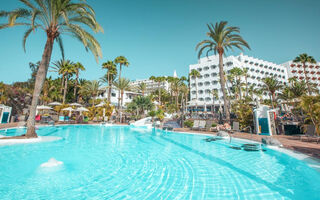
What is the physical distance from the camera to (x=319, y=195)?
3572 millimetres

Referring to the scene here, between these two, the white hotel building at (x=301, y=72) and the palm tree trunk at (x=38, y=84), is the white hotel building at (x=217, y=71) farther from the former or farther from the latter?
the palm tree trunk at (x=38, y=84)

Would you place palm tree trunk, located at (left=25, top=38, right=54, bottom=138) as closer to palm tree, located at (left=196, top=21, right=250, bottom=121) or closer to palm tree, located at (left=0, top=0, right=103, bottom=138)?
palm tree, located at (left=0, top=0, right=103, bottom=138)

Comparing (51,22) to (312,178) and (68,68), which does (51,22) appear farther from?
(68,68)

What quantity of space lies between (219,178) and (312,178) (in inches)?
107

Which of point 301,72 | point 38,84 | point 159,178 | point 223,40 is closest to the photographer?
point 159,178

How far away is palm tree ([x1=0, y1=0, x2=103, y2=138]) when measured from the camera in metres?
9.73

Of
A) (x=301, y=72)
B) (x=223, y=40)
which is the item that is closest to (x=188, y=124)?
(x=223, y=40)

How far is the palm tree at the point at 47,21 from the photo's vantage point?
973 cm

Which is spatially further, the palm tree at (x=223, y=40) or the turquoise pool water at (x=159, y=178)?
the palm tree at (x=223, y=40)

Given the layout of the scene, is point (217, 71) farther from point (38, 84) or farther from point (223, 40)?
point (38, 84)

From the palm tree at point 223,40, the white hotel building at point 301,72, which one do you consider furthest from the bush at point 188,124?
the white hotel building at point 301,72

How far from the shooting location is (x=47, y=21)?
10297 mm

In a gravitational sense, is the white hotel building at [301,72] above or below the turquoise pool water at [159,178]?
above

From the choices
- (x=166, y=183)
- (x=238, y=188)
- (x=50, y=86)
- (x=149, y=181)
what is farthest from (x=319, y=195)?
(x=50, y=86)
